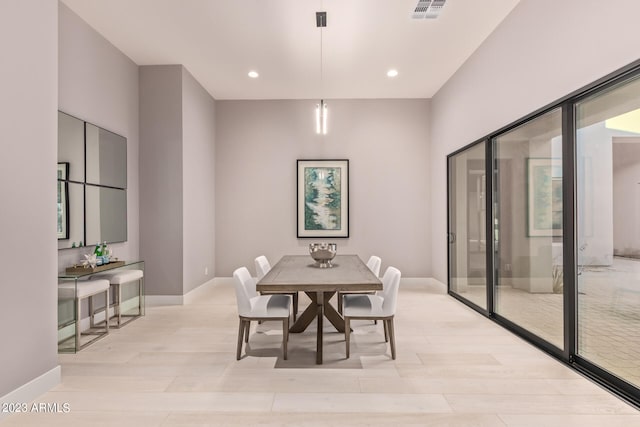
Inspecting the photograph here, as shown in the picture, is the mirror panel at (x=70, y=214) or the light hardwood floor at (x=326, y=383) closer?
the light hardwood floor at (x=326, y=383)

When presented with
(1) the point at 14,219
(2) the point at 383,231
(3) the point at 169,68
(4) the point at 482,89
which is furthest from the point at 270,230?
(1) the point at 14,219

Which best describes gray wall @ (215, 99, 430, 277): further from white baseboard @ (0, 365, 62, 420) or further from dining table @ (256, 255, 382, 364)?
white baseboard @ (0, 365, 62, 420)

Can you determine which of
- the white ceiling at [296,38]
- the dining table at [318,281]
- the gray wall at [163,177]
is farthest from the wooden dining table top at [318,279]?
the white ceiling at [296,38]

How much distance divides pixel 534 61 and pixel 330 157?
367cm

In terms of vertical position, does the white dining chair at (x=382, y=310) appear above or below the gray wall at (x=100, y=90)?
below

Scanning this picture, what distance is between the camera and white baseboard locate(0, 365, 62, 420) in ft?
7.56

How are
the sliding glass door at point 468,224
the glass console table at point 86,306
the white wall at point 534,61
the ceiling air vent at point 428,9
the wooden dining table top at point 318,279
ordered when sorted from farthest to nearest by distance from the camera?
1. the sliding glass door at point 468,224
2. the ceiling air vent at point 428,9
3. the glass console table at point 86,306
4. the wooden dining table top at point 318,279
5. the white wall at point 534,61

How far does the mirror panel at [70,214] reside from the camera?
364 cm

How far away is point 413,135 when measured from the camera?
6.61 meters

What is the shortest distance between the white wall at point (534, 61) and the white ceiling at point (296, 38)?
26 cm

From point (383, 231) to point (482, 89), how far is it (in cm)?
287

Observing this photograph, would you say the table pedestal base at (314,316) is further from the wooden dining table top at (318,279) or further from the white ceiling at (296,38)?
the white ceiling at (296,38)

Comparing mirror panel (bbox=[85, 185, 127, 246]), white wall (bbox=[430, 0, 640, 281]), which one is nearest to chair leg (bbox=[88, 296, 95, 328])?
mirror panel (bbox=[85, 185, 127, 246])

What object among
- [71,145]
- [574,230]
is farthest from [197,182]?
[574,230]
